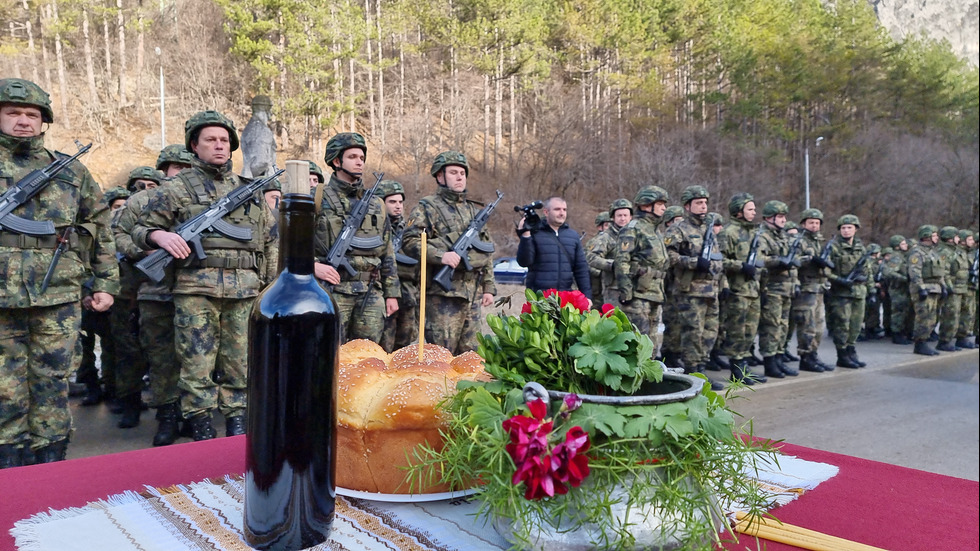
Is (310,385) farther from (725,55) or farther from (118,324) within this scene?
(725,55)

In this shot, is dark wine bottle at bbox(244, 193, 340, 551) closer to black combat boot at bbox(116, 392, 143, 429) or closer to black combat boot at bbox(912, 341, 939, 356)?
black combat boot at bbox(116, 392, 143, 429)

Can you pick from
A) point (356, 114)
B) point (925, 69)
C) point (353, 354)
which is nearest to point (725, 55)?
point (925, 69)

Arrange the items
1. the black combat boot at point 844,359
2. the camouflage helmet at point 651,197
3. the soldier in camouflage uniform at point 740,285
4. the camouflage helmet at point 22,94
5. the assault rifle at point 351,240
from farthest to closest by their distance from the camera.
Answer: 1. the black combat boot at point 844,359
2. the soldier in camouflage uniform at point 740,285
3. the camouflage helmet at point 651,197
4. the assault rifle at point 351,240
5. the camouflage helmet at point 22,94

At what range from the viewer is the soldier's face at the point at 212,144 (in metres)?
4.14

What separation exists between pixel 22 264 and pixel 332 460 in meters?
3.50

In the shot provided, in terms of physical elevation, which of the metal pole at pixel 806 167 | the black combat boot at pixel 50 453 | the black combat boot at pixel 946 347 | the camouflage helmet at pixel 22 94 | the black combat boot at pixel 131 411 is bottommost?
the black combat boot at pixel 946 347

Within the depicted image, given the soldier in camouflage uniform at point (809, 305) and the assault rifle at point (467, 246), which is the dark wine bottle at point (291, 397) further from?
the soldier in camouflage uniform at point (809, 305)

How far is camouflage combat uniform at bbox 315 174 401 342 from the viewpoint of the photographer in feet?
15.6

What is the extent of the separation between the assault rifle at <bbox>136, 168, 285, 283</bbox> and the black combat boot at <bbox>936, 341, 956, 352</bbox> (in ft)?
38.4

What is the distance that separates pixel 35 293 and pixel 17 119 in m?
0.95

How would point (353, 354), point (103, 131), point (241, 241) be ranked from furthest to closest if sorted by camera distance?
point (103, 131), point (241, 241), point (353, 354)

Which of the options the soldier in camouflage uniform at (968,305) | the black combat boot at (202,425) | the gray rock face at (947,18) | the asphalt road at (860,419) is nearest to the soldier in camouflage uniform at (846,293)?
the asphalt road at (860,419)

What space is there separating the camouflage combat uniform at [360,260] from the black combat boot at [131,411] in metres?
1.88

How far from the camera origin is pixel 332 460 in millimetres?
901
